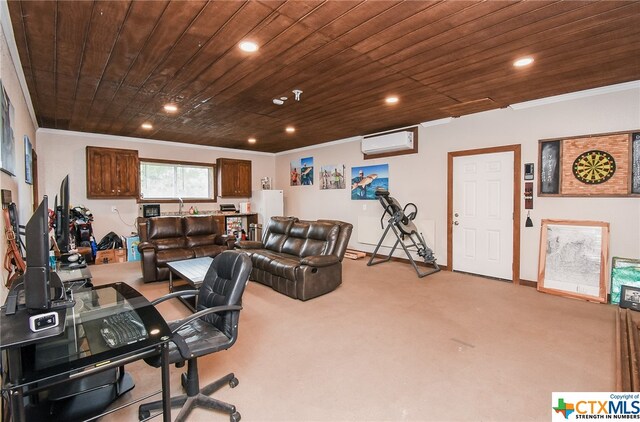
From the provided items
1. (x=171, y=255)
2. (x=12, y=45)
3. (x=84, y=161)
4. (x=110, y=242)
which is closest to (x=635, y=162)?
(x=171, y=255)

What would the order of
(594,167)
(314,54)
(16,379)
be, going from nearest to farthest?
(16,379)
(314,54)
(594,167)

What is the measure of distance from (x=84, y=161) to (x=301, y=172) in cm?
462

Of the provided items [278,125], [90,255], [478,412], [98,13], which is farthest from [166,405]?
[90,255]

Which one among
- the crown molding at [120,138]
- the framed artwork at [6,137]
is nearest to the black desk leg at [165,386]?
the framed artwork at [6,137]

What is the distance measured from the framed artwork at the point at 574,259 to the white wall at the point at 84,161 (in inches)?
271

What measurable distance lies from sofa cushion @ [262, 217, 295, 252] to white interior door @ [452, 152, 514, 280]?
2.81m

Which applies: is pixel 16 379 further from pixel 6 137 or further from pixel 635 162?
pixel 635 162

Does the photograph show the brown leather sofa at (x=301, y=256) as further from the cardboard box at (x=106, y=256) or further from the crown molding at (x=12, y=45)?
the crown molding at (x=12, y=45)

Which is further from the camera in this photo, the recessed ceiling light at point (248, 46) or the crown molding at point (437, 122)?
the crown molding at point (437, 122)

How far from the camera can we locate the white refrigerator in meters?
7.93

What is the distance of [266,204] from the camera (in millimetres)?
7930

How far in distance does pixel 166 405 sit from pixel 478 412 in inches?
70.6

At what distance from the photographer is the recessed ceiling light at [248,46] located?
2.55 meters

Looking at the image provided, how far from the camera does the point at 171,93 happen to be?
3752mm
